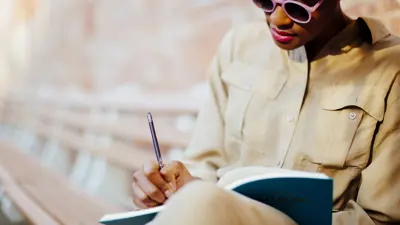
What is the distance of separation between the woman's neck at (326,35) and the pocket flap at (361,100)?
8 centimetres

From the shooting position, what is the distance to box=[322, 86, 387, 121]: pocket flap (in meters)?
0.86

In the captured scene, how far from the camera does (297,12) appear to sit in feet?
2.80

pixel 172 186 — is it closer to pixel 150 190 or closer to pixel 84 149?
pixel 150 190

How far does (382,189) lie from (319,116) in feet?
0.51

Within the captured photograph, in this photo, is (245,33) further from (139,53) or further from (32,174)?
(32,174)

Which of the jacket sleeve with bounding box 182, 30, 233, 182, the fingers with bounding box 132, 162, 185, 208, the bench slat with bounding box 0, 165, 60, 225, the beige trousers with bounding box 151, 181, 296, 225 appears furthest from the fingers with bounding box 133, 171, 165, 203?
the bench slat with bounding box 0, 165, 60, 225

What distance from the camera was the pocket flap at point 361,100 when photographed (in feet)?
2.81

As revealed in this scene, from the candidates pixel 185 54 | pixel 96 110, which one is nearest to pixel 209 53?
pixel 185 54

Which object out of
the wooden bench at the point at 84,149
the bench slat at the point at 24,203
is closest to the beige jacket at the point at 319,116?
the wooden bench at the point at 84,149

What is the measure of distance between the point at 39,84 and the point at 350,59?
205 cm

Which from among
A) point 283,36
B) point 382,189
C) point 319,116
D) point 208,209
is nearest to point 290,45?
point 283,36

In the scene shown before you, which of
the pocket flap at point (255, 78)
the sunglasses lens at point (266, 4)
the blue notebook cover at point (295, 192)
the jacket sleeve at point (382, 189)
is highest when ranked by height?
the sunglasses lens at point (266, 4)

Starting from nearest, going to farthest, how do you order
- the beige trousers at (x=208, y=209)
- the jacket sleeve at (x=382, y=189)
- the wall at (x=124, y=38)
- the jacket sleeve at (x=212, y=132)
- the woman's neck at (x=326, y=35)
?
the beige trousers at (x=208, y=209)
the jacket sleeve at (x=382, y=189)
the woman's neck at (x=326, y=35)
the jacket sleeve at (x=212, y=132)
the wall at (x=124, y=38)

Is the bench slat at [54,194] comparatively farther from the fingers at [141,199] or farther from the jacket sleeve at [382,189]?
the jacket sleeve at [382,189]
